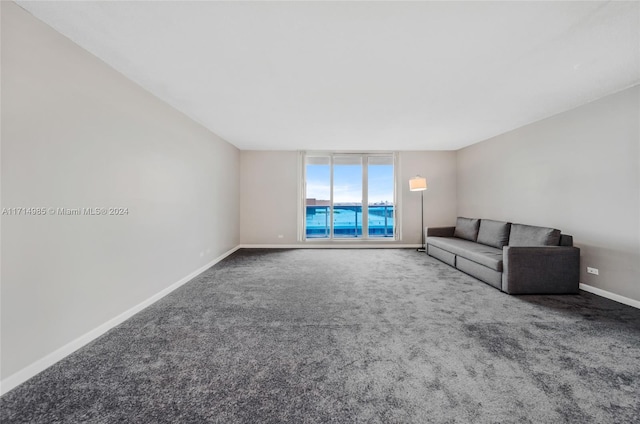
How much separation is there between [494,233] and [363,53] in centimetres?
382

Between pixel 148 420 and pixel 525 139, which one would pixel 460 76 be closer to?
pixel 525 139

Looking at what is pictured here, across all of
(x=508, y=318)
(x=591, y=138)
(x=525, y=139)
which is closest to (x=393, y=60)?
(x=508, y=318)

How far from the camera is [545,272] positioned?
2.96m

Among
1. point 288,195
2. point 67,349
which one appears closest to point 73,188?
point 67,349

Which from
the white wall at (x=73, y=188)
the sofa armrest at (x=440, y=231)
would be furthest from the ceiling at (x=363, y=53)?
the sofa armrest at (x=440, y=231)

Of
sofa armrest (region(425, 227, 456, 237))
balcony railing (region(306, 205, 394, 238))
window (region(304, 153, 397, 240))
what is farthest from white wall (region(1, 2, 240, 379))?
sofa armrest (region(425, 227, 456, 237))

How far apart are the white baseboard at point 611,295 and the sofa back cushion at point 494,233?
3.37ft

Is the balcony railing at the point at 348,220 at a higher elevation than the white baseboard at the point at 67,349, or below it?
higher

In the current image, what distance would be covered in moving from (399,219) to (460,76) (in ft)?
12.8

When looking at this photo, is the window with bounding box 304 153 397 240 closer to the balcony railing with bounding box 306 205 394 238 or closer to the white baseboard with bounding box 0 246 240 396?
the balcony railing with bounding box 306 205 394 238

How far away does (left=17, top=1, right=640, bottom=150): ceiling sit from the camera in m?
1.60

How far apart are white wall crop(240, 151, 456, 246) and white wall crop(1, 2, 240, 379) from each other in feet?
9.22

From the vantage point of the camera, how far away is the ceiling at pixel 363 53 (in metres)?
1.60

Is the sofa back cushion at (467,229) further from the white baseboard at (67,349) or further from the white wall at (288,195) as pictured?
the white baseboard at (67,349)
